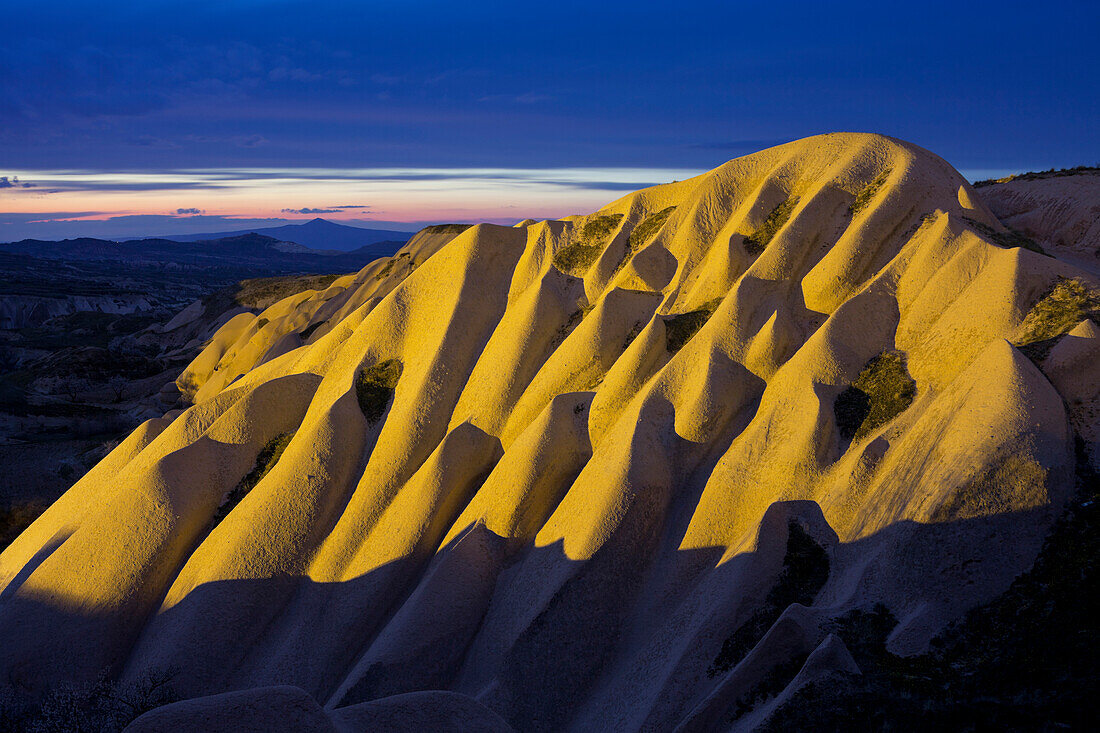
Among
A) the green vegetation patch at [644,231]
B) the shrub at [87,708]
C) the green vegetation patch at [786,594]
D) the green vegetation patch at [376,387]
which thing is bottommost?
the shrub at [87,708]

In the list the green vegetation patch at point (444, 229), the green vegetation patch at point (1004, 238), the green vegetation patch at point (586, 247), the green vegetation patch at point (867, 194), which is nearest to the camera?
the green vegetation patch at point (1004, 238)

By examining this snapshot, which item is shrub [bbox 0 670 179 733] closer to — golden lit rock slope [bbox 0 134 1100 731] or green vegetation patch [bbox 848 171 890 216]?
golden lit rock slope [bbox 0 134 1100 731]

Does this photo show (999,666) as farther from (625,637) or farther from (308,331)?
(308,331)

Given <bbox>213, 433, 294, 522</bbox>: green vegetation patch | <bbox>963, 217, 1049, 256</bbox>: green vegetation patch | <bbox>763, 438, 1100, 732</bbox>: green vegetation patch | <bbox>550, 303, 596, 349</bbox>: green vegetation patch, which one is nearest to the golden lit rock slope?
<bbox>213, 433, 294, 522</bbox>: green vegetation patch

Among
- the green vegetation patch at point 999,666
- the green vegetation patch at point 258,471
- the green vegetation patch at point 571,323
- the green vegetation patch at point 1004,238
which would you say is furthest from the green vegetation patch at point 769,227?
the green vegetation patch at point 258,471

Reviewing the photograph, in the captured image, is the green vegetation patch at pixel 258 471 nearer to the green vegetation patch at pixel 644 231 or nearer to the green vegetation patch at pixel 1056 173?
the green vegetation patch at pixel 644 231

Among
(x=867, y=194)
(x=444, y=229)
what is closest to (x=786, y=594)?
(x=867, y=194)

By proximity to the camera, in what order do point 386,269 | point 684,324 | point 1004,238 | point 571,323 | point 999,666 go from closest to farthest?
point 999,666, point 1004,238, point 684,324, point 571,323, point 386,269

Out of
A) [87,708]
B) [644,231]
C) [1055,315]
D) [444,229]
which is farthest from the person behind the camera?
[444,229]

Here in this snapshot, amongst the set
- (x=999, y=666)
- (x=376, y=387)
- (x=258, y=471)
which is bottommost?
(x=258, y=471)
